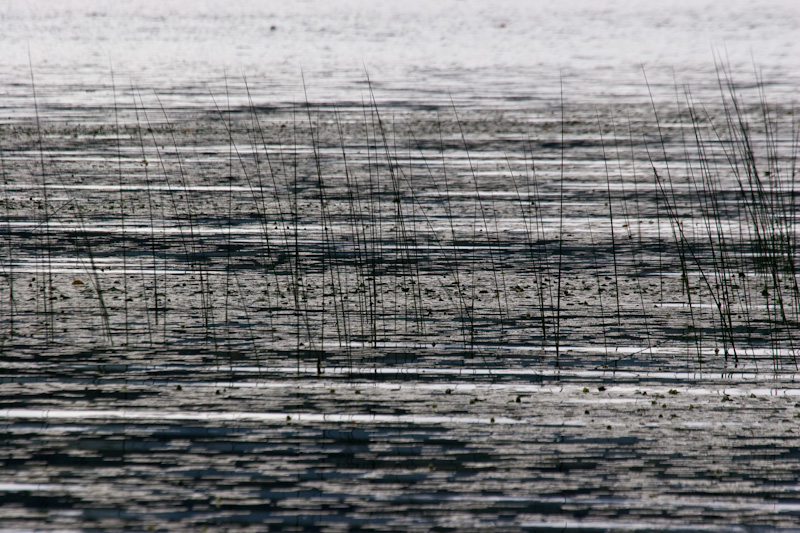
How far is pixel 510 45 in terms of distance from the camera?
43500 millimetres

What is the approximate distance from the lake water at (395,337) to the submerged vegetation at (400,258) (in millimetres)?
33

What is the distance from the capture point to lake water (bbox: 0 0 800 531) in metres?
4.41

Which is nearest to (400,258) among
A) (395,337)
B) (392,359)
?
(395,337)

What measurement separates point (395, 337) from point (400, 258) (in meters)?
1.93

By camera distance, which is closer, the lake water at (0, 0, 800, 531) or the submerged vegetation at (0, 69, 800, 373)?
the lake water at (0, 0, 800, 531)

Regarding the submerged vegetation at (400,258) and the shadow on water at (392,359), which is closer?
the shadow on water at (392,359)

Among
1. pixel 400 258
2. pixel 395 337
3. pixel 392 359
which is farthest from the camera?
pixel 400 258

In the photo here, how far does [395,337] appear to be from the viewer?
6.55 metres

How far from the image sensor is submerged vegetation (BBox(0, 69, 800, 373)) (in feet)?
21.2

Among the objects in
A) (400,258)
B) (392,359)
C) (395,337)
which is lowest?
(392,359)

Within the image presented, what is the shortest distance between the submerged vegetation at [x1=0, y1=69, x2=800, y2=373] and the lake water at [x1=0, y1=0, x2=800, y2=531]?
0.11ft

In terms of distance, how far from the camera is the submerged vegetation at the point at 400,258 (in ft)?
21.2

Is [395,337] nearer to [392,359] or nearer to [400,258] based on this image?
[392,359]

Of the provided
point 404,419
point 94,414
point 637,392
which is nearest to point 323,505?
point 404,419
